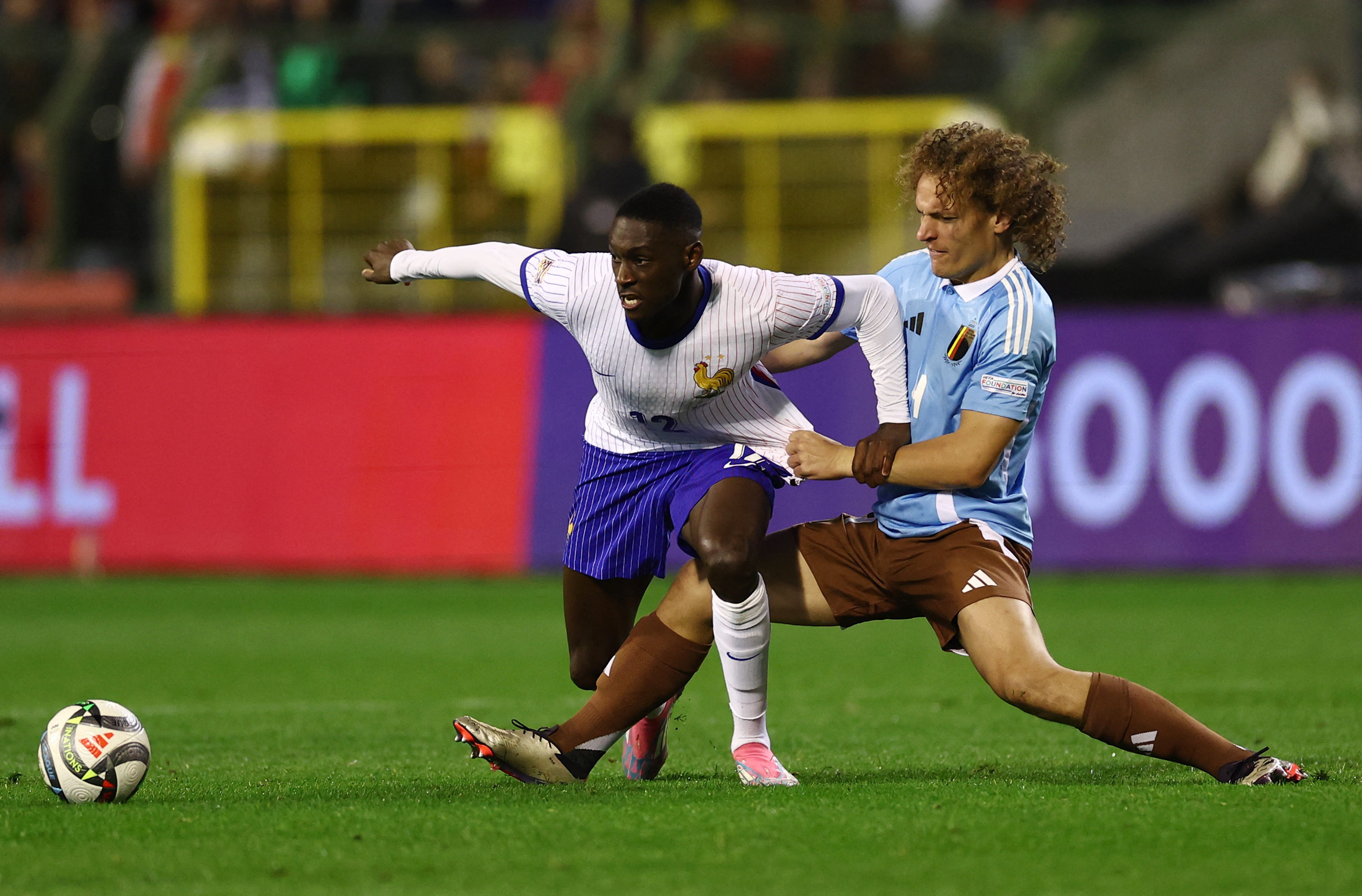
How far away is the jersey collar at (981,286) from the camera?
17.0 feet

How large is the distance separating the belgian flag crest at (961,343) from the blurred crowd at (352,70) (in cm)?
1055

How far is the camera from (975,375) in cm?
510

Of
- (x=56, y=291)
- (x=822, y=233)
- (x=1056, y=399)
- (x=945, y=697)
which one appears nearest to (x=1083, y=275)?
(x=1056, y=399)

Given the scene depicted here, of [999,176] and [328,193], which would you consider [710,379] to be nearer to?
[999,176]

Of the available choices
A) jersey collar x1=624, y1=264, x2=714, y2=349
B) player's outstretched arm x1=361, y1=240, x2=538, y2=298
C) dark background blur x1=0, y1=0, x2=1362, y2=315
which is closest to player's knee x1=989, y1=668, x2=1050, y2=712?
jersey collar x1=624, y1=264, x2=714, y2=349

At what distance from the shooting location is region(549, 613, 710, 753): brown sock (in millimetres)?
5121

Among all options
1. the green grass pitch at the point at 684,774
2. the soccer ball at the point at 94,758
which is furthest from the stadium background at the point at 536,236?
the soccer ball at the point at 94,758

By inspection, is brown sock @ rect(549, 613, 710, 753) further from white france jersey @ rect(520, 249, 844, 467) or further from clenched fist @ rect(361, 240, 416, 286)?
clenched fist @ rect(361, 240, 416, 286)

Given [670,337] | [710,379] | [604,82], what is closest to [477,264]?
[670,337]

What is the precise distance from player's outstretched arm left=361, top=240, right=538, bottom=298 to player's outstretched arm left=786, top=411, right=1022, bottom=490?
973 millimetres

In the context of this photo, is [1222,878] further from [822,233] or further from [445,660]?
[822,233]

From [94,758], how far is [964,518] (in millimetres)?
2473

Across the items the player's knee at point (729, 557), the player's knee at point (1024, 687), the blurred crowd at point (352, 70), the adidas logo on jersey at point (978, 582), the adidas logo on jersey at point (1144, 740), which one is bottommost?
the adidas logo on jersey at point (1144, 740)

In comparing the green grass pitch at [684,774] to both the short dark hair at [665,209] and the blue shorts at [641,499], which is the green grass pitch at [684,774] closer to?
the blue shorts at [641,499]
